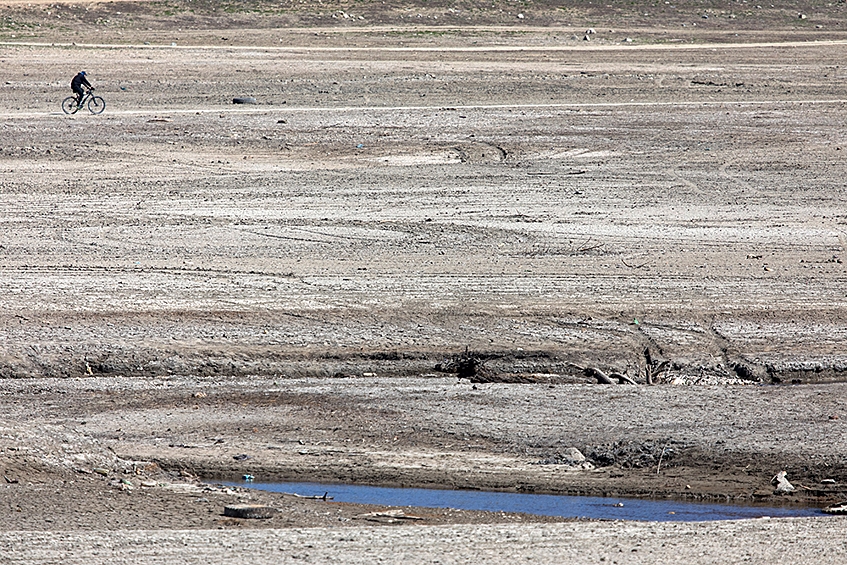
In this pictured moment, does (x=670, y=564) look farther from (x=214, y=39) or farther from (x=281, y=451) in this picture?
(x=214, y=39)

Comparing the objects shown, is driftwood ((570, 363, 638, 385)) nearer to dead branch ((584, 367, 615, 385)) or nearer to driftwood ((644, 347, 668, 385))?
dead branch ((584, 367, 615, 385))

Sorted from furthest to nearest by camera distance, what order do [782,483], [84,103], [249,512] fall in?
[84,103], [782,483], [249,512]

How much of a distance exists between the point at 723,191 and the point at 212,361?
929 centimetres

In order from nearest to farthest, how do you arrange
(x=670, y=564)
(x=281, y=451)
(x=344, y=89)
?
(x=670, y=564) < (x=281, y=451) < (x=344, y=89)

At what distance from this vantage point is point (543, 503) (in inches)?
259

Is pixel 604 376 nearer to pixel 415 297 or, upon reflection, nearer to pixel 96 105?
pixel 415 297

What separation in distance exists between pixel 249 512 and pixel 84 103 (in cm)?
1687

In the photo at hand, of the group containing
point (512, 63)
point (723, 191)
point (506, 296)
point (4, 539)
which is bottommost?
point (4, 539)

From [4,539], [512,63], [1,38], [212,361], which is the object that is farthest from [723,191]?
[1,38]

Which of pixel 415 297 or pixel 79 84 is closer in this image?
pixel 415 297

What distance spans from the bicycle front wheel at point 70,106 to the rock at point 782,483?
17722 mm

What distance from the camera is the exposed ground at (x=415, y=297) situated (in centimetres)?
688

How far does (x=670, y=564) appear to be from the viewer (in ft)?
17.7

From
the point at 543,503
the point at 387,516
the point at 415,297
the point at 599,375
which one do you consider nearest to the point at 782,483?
the point at 543,503
